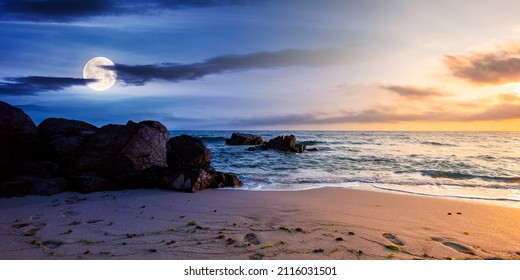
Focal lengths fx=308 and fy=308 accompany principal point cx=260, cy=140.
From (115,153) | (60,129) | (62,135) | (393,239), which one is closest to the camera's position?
(393,239)

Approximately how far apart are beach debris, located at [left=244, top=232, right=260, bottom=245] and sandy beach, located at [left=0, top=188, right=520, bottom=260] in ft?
0.05

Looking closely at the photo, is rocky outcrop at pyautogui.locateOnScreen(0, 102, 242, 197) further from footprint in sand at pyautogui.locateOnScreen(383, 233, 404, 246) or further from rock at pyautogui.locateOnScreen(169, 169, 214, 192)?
footprint in sand at pyautogui.locateOnScreen(383, 233, 404, 246)

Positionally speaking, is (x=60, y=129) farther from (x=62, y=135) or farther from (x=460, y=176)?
(x=460, y=176)

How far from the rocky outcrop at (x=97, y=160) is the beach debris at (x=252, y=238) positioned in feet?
13.6

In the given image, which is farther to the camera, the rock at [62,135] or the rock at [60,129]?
the rock at [60,129]

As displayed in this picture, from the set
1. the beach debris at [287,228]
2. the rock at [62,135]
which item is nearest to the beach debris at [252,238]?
the beach debris at [287,228]

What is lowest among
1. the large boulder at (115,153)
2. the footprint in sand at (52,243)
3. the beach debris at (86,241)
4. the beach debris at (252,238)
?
the footprint in sand at (52,243)

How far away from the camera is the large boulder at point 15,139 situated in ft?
28.4

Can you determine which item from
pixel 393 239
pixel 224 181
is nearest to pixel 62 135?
pixel 224 181

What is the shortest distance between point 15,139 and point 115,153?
286cm

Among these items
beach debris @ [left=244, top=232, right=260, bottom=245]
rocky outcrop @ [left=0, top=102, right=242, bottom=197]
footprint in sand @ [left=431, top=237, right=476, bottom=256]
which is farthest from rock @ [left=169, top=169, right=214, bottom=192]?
footprint in sand @ [left=431, top=237, right=476, bottom=256]

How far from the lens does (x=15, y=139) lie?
8.94m

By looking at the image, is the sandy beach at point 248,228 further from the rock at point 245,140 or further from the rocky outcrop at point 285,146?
the rock at point 245,140
